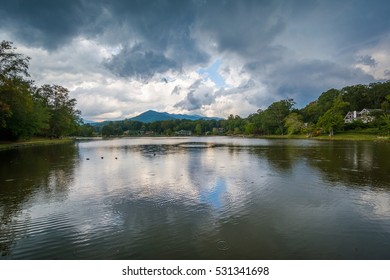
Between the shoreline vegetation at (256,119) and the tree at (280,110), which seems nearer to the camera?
the shoreline vegetation at (256,119)

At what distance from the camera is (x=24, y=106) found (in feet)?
168

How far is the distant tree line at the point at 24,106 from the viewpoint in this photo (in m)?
40.6

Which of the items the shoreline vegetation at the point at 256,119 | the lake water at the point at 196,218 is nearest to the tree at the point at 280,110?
the shoreline vegetation at the point at 256,119

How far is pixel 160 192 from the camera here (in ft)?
44.9

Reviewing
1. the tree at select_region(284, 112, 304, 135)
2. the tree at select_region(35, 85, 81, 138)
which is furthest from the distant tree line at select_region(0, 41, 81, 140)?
the tree at select_region(284, 112, 304, 135)

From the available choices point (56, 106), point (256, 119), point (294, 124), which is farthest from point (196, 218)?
point (256, 119)

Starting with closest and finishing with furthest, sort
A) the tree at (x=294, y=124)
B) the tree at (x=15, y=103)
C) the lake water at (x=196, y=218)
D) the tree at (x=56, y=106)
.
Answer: the lake water at (x=196, y=218) < the tree at (x=15, y=103) < the tree at (x=56, y=106) < the tree at (x=294, y=124)

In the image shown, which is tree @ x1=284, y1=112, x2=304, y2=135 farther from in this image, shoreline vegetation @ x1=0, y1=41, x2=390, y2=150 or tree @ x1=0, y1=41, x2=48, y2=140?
tree @ x1=0, y1=41, x2=48, y2=140

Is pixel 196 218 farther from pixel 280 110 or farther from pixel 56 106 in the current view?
pixel 280 110

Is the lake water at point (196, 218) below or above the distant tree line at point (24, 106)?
below

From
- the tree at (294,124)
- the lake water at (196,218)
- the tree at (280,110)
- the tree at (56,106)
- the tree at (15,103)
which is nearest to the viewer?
the lake water at (196,218)

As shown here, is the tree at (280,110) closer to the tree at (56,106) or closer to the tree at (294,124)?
the tree at (294,124)

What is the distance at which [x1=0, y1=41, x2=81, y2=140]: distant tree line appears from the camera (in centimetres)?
4056
